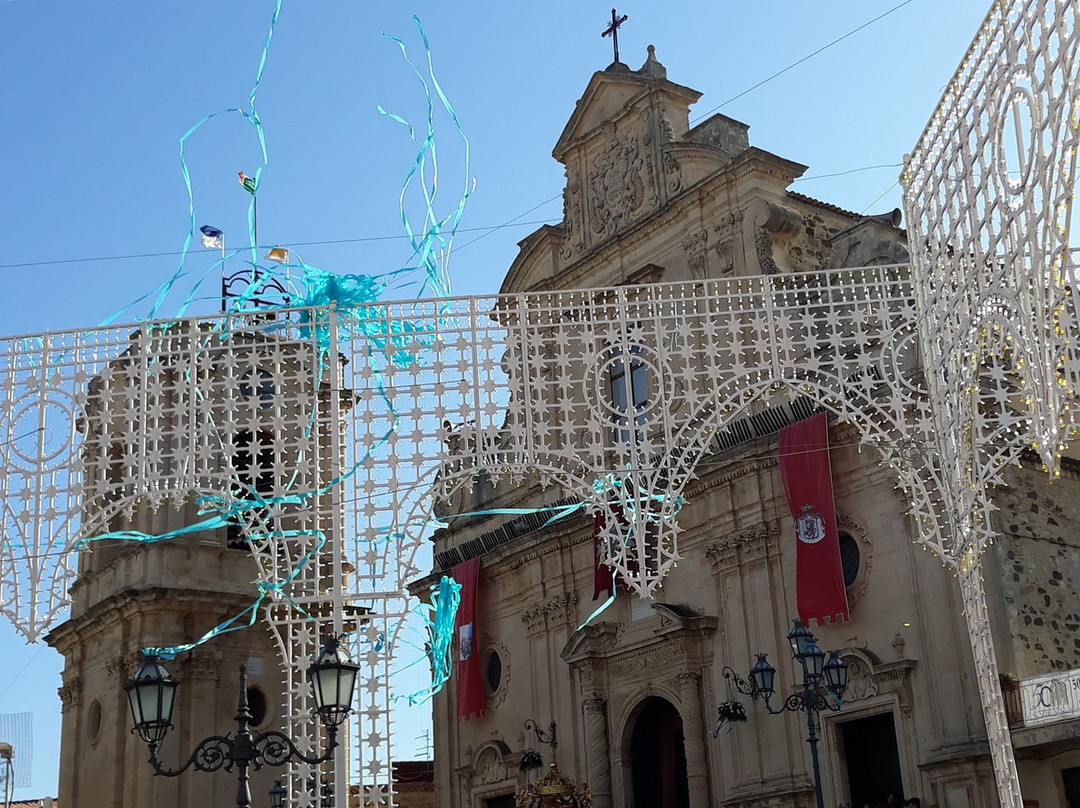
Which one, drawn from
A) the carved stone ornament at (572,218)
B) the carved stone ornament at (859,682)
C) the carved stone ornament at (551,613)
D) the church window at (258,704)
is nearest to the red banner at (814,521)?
the carved stone ornament at (859,682)

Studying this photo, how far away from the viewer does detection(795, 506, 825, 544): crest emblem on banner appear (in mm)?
16469

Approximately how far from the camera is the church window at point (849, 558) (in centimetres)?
1670

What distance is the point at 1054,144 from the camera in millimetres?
5820

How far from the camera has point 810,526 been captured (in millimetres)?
16562

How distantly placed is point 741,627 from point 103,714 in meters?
9.83

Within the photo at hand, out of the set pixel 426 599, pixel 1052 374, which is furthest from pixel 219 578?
pixel 1052 374

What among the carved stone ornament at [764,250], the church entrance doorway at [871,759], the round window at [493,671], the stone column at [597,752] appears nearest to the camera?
the church entrance doorway at [871,759]

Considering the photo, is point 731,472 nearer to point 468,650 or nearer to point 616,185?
point 616,185

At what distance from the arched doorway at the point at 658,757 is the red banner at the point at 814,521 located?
3.67m

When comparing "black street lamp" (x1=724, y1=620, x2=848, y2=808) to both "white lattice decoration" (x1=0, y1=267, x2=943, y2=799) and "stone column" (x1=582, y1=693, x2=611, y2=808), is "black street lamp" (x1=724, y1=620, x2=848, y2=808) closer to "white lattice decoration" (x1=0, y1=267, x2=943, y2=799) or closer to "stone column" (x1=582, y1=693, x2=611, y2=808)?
"white lattice decoration" (x1=0, y1=267, x2=943, y2=799)

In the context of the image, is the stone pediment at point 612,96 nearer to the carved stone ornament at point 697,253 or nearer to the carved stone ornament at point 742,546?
the carved stone ornament at point 697,253

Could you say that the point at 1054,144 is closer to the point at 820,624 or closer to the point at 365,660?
the point at 365,660

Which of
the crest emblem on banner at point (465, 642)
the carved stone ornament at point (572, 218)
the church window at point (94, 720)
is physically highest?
the carved stone ornament at point (572, 218)

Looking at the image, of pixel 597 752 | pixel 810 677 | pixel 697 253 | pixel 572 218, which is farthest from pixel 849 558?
pixel 572 218
